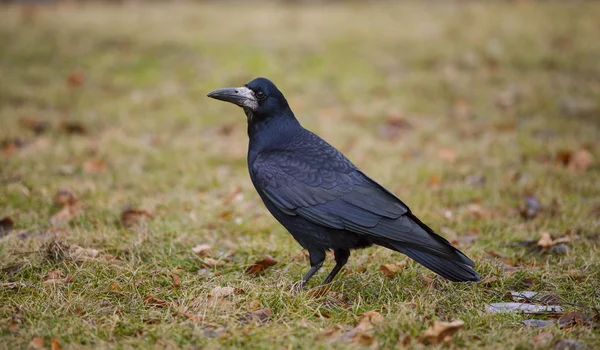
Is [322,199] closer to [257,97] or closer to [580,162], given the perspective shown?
[257,97]

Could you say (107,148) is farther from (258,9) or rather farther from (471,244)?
(258,9)

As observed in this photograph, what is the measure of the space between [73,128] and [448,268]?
518 cm

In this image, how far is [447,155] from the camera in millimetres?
6590

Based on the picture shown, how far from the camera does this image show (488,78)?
8539 millimetres

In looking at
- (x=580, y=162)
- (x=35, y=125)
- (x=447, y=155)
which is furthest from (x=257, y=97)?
(x=35, y=125)

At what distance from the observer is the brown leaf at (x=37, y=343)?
9.20ft

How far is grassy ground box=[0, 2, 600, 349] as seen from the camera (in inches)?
125

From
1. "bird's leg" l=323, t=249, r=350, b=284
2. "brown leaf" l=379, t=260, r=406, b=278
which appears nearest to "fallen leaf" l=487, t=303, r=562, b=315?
"brown leaf" l=379, t=260, r=406, b=278

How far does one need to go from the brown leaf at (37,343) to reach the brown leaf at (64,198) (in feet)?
7.56

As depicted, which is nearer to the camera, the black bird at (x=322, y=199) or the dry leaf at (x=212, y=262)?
the black bird at (x=322, y=199)

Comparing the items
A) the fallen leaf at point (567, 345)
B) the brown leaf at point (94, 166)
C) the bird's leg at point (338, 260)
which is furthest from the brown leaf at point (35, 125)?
the fallen leaf at point (567, 345)

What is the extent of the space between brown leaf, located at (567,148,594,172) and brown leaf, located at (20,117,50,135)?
18.4ft

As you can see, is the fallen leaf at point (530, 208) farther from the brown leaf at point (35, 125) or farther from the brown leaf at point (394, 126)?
the brown leaf at point (35, 125)

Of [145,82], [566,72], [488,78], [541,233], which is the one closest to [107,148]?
[145,82]
